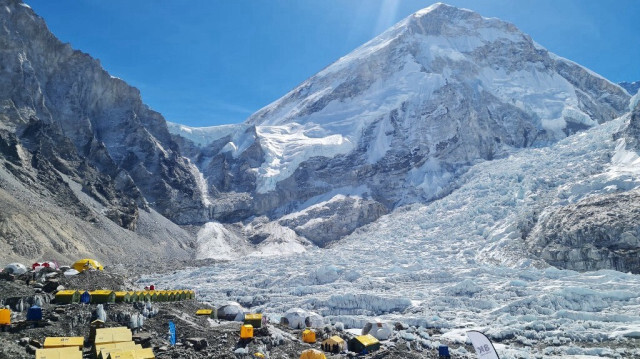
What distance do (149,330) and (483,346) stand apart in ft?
50.4

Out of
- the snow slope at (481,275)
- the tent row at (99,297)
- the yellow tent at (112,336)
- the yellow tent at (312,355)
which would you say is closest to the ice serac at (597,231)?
the snow slope at (481,275)

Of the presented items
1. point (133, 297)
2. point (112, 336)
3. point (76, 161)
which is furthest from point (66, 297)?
point (76, 161)

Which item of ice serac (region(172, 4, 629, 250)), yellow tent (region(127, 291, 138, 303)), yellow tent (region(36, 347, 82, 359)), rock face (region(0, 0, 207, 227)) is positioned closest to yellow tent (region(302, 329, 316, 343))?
Result: yellow tent (region(127, 291, 138, 303))

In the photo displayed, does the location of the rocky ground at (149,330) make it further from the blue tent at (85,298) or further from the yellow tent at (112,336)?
the yellow tent at (112,336)

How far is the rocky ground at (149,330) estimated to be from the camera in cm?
1852

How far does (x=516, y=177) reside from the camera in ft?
261

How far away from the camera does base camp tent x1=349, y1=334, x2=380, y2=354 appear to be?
2469 cm

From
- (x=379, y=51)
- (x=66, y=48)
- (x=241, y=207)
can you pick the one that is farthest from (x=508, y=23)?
(x=66, y=48)

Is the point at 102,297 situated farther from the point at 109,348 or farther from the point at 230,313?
the point at 230,313

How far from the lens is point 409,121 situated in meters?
121

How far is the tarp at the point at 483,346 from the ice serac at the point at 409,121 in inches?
3104

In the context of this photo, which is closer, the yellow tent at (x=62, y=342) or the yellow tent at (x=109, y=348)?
the yellow tent at (x=109, y=348)

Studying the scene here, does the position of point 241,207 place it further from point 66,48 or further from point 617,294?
point 617,294

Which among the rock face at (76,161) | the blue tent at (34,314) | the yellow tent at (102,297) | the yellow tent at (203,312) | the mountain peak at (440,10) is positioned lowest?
the yellow tent at (203,312)
